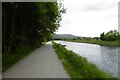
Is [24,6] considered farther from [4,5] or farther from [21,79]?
[21,79]

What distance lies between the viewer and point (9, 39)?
24.5 meters

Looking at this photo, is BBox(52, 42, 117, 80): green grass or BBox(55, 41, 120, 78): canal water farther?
BBox(55, 41, 120, 78): canal water

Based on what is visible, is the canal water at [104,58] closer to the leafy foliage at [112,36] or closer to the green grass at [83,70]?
the green grass at [83,70]

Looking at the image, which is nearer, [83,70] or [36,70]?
[83,70]

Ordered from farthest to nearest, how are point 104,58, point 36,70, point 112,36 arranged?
point 112,36 → point 104,58 → point 36,70

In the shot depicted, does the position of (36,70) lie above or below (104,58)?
above

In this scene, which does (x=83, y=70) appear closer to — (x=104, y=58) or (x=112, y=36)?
(x=104, y=58)

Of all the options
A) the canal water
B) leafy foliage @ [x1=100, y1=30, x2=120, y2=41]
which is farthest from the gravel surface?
leafy foliage @ [x1=100, y1=30, x2=120, y2=41]

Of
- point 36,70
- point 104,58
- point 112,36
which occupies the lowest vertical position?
point 104,58

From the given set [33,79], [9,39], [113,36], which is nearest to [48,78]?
[33,79]

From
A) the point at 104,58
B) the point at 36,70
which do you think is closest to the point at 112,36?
the point at 104,58

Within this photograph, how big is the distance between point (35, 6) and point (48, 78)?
479 inches

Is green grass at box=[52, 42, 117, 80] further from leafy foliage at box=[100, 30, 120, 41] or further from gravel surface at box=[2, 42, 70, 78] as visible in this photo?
leafy foliage at box=[100, 30, 120, 41]

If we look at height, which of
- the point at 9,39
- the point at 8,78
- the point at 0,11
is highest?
the point at 0,11
